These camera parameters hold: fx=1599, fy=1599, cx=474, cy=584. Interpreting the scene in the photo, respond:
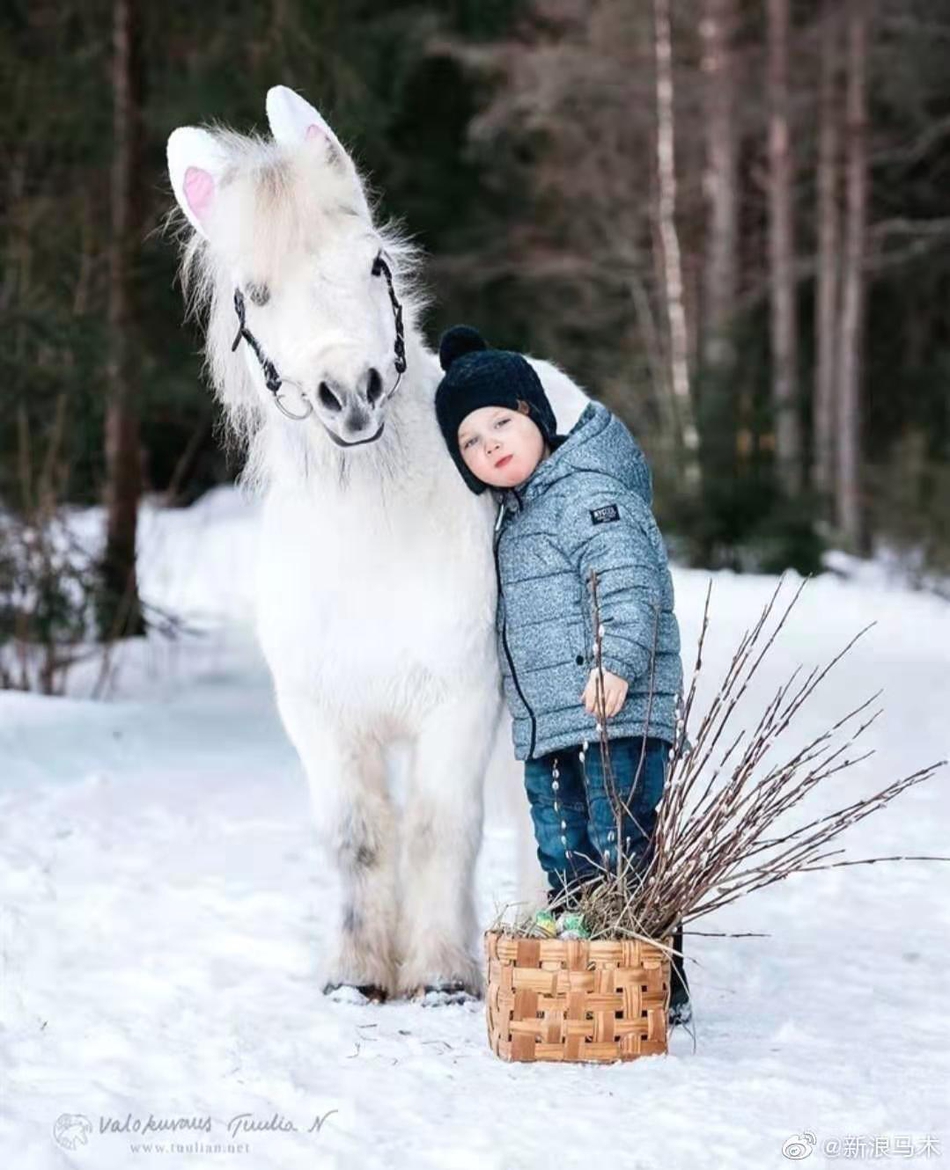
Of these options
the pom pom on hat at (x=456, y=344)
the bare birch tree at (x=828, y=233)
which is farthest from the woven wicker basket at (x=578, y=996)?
the bare birch tree at (x=828, y=233)

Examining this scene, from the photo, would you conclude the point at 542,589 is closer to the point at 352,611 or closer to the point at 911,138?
the point at 352,611

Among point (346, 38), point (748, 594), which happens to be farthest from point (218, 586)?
point (346, 38)

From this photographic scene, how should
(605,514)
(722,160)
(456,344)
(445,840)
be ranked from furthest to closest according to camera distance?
1. (722,160)
2. (456,344)
3. (445,840)
4. (605,514)

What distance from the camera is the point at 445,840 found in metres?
3.83

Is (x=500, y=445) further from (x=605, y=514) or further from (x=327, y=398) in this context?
(x=327, y=398)

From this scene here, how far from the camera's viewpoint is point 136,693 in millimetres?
8852

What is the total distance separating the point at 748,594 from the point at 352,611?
823 centimetres

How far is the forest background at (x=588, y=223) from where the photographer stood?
8531mm

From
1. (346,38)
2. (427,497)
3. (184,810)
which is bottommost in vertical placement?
(184,810)

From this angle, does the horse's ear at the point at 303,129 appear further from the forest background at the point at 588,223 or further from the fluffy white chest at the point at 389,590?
the forest background at the point at 588,223

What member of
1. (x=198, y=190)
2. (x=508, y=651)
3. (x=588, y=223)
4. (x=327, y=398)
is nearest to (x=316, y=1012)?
(x=508, y=651)

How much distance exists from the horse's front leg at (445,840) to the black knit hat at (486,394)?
0.56 metres

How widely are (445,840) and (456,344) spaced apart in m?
1.25

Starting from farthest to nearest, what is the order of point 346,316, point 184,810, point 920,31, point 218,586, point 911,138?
point 911,138
point 920,31
point 218,586
point 184,810
point 346,316
